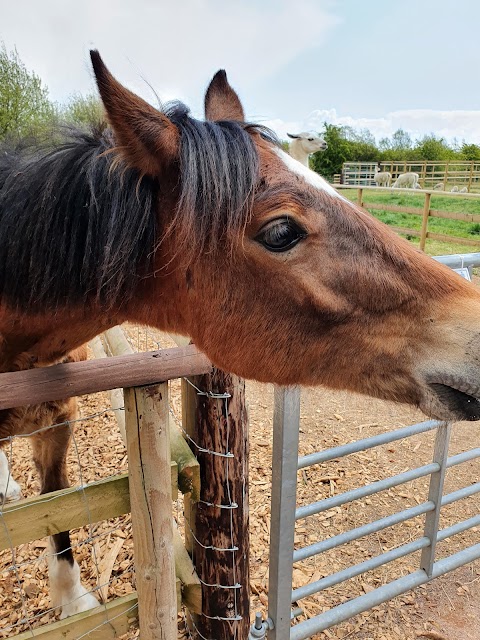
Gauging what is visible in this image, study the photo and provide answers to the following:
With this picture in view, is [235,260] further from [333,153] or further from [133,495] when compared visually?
[333,153]

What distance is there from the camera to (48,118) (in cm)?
169

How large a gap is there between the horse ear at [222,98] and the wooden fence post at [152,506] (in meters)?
1.16

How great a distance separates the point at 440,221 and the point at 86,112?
57.3ft

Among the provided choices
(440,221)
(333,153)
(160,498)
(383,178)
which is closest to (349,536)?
(160,498)

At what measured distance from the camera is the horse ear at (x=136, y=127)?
1.12 meters

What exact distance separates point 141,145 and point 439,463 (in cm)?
243

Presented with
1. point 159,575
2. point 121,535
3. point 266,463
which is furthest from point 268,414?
point 159,575

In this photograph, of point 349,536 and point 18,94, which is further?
point 18,94

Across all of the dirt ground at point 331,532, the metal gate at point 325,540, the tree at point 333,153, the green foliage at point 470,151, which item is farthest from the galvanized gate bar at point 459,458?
the green foliage at point 470,151

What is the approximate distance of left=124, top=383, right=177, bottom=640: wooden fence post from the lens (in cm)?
158

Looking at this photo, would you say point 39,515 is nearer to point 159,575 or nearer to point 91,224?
point 159,575

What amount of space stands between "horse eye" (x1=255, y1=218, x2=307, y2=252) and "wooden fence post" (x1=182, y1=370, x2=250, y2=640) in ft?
2.22

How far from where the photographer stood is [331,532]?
3.41 meters

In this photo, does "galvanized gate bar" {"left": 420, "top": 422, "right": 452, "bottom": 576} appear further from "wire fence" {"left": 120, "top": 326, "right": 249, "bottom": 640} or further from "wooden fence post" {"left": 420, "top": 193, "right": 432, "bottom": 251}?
"wooden fence post" {"left": 420, "top": 193, "right": 432, "bottom": 251}
